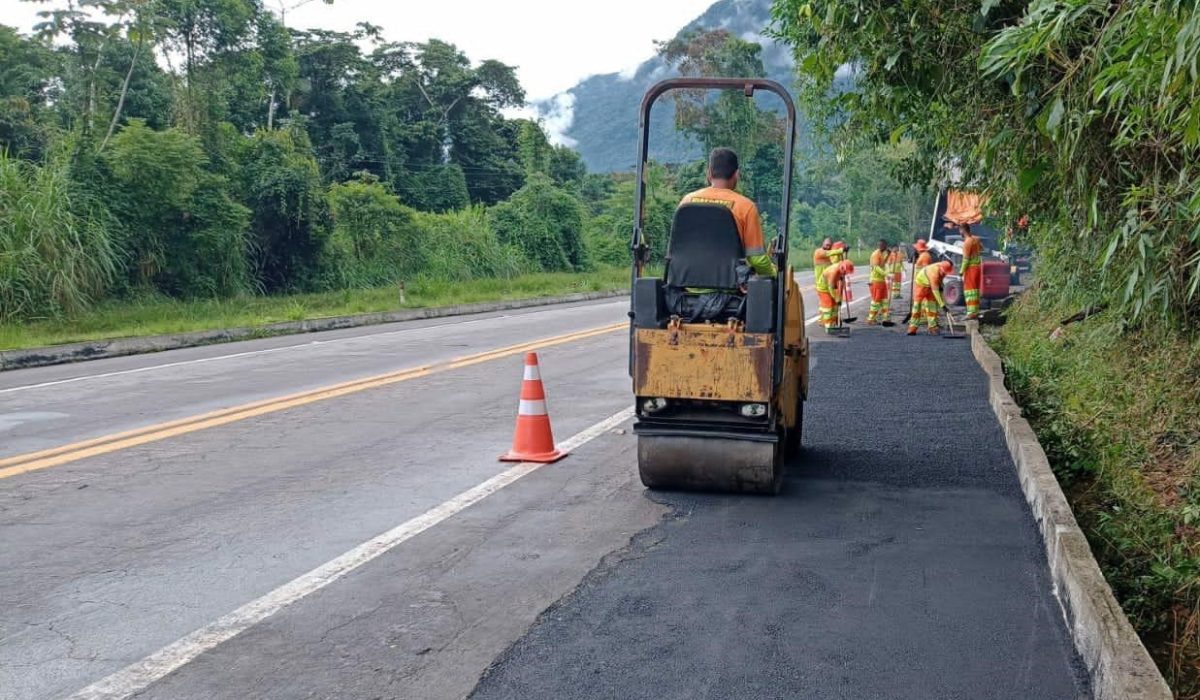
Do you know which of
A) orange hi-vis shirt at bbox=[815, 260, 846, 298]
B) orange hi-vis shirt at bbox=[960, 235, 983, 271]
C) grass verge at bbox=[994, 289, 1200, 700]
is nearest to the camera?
grass verge at bbox=[994, 289, 1200, 700]

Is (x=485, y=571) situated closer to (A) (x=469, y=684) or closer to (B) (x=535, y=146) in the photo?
(A) (x=469, y=684)

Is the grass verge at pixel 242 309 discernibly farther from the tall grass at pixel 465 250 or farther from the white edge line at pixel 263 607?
the white edge line at pixel 263 607

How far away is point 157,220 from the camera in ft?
71.9

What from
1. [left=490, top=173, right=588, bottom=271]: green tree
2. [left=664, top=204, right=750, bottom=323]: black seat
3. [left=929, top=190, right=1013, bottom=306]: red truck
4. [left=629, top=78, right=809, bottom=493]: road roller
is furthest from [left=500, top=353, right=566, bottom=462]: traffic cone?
[left=490, top=173, right=588, bottom=271]: green tree

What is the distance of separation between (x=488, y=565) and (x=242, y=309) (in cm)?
1928

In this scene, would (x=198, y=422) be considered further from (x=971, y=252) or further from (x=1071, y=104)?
(x=971, y=252)

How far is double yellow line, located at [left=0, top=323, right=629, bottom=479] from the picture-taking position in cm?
745

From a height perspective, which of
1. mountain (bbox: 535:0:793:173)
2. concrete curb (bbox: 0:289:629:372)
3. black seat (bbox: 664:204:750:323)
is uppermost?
mountain (bbox: 535:0:793:173)

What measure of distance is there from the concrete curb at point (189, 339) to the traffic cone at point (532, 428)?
33.0ft

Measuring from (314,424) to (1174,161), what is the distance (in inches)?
263

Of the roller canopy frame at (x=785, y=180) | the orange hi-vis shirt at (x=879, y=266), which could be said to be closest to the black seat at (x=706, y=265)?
the roller canopy frame at (x=785, y=180)

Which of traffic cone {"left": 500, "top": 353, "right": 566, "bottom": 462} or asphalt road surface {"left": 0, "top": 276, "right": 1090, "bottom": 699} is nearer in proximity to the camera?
asphalt road surface {"left": 0, "top": 276, "right": 1090, "bottom": 699}

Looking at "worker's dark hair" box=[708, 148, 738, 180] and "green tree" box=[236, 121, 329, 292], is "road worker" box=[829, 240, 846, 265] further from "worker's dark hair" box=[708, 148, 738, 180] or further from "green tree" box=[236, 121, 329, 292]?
"green tree" box=[236, 121, 329, 292]

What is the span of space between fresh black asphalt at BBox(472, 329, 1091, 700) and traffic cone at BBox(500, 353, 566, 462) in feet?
4.16
